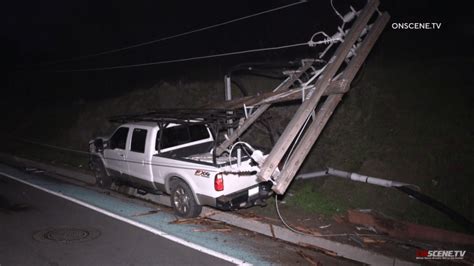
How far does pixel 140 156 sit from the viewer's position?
8727 millimetres

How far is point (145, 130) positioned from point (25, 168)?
7708mm

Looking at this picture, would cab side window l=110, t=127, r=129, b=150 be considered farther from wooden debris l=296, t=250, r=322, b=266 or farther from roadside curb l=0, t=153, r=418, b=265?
wooden debris l=296, t=250, r=322, b=266

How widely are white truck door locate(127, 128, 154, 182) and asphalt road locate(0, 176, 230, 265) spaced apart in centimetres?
128

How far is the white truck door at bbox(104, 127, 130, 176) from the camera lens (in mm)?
9391

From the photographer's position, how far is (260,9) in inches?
615

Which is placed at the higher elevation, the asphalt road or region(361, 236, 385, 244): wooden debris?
region(361, 236, 385, 244): wooden debris

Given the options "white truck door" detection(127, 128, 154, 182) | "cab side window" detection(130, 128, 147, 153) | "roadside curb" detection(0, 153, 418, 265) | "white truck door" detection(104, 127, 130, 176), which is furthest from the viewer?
"white truck door" detection(104, 127, 130, 176)

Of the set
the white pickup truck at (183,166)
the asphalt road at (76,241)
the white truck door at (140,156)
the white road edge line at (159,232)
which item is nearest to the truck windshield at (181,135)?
the white pickup truck at (183,166)

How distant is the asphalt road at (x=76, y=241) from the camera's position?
5.96 metres

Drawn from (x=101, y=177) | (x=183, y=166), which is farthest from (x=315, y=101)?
(x=101, y=177)

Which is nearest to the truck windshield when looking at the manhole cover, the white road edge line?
the white road edge line

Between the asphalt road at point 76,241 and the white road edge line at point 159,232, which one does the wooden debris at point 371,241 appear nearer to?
the white road edge line at point 159,232

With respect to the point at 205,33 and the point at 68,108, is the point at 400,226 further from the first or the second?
the point at 68,108

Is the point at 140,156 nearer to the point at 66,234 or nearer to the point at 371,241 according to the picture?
the point at 66,234
